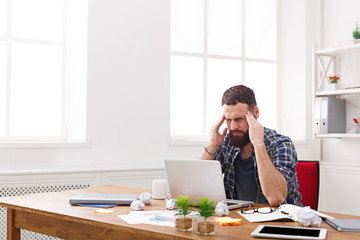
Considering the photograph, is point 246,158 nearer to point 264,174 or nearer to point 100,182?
point 264,174

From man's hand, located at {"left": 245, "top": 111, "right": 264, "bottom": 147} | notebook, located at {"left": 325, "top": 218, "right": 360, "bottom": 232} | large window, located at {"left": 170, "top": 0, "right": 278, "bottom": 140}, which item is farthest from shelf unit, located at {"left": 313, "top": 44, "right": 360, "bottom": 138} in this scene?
notebook, located at {"left": 325, "top": 218, "right": 360, "bottom": 232}

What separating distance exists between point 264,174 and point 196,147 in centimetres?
189

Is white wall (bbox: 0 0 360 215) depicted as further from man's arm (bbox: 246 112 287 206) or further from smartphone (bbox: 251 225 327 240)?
smartphone (bbox: 251 225 327 240)

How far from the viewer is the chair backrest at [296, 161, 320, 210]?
A: 272 centimetres

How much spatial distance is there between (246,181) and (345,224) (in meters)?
0.90

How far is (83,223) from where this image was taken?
1968 millimetres

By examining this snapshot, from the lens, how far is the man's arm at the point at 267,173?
225cm

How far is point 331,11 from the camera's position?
4.62 meters

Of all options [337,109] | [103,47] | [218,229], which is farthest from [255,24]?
[218,229]

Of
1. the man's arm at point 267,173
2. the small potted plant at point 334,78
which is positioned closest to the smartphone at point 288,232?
the man's arm at point 267,173

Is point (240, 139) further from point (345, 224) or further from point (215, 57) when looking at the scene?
point (215, 57)

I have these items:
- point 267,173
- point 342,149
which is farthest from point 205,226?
point 342,149

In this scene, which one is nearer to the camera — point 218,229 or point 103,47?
point 218,229

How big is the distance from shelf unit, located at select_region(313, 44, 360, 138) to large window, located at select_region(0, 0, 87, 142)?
2048 mm
